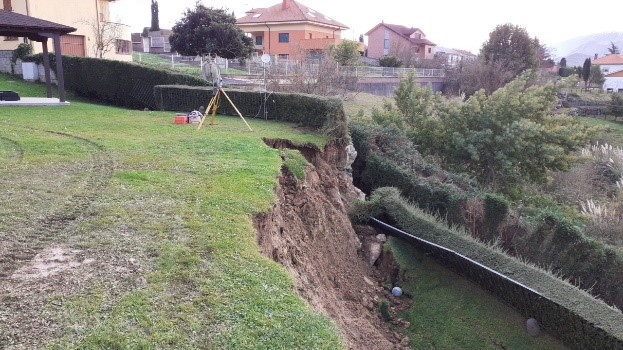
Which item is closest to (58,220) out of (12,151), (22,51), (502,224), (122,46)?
(12,151)

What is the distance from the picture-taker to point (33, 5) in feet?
87.5

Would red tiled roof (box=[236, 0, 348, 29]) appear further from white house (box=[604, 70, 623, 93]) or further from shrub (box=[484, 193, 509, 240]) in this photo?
white house (box=[604, 70, 623, 93])

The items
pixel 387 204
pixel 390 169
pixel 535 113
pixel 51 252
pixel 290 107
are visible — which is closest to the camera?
pixel 51 252

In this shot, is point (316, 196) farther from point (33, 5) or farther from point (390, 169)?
point (33, 5)

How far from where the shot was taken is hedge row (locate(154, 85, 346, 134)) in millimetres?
14195

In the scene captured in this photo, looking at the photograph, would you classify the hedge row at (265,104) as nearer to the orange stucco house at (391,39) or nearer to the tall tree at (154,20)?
the tall tree at (154,20)

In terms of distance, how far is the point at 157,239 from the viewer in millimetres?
5816

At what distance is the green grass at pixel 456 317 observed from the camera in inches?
329

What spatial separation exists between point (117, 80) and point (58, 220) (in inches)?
632

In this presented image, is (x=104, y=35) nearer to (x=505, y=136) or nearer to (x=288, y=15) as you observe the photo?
(x=288, y=15)

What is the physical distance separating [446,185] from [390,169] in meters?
1.67

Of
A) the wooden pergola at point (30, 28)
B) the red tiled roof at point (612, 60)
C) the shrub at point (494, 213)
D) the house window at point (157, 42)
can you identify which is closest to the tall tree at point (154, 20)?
the house window at point (157, 42)

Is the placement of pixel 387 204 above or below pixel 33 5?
below

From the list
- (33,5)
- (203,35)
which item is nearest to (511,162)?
(203,35)
